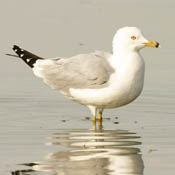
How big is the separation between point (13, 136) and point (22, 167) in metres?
1.61

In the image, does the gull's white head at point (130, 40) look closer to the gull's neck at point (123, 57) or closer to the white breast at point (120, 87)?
the gull's neck at point (123, 57)

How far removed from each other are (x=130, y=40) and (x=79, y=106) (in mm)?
1716

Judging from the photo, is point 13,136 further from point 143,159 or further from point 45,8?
point 45,8

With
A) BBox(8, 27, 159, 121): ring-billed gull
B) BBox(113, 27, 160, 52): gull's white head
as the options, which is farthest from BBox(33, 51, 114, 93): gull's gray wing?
BBox(113, 27, 160, 52): gull's white head

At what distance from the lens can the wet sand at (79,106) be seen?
890 centimetres

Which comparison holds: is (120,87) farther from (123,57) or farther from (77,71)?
(77,71)

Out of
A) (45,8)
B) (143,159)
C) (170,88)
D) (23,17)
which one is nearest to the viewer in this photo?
(143,159)

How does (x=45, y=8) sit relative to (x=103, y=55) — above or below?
above

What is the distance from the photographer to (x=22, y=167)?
8.48 m

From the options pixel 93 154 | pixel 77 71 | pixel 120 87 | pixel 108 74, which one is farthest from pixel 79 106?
pixel 93 154

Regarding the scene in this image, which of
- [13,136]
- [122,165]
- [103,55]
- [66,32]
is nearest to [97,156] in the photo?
[122,165]

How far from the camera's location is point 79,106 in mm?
12414

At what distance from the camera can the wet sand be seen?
8.90m

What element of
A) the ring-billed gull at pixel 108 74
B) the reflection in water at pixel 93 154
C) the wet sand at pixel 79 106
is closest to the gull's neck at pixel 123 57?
the ring-billed gull at pixel 108 74
